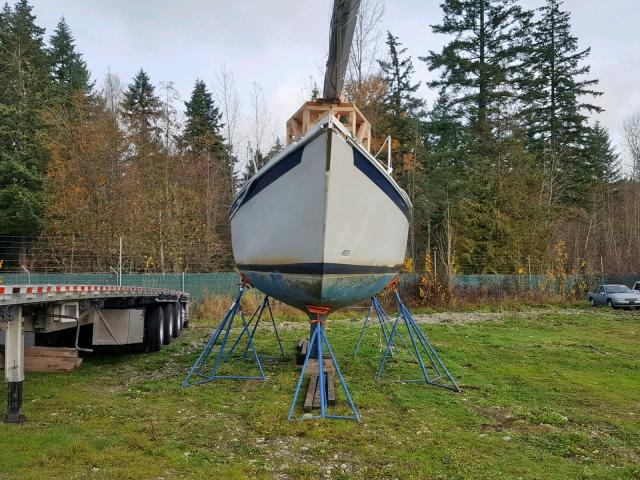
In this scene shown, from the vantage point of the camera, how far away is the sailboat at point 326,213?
18.0 feet

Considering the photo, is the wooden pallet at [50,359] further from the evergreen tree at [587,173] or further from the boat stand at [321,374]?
the evergreen tree at [587,173]

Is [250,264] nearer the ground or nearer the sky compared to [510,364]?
nearer the sky

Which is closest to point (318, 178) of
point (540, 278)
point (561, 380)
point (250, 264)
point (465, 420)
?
point (250, 264)

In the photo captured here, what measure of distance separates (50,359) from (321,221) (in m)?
3.95

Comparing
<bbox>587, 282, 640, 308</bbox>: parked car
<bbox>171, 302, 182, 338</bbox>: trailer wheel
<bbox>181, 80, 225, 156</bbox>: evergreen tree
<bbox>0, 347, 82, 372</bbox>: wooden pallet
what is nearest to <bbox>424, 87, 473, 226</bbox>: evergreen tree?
<bbox>587, 282, 640, 308</bbox>: parked car

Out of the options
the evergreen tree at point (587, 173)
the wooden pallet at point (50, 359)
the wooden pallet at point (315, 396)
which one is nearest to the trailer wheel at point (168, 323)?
the wooden pallet at point (50, 359)

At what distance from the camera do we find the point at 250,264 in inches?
280

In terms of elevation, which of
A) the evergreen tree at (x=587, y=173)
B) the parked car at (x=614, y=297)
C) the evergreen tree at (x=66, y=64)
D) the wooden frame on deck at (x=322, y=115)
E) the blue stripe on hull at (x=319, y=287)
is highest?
the evergreen tree at (x=66, y=64)

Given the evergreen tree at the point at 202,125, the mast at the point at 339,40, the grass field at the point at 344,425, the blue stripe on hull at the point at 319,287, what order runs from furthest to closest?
the evergreen tree at the point at 202,125, the blue stripe on hull at the point at 319,287, the mast at the point at 339,40, the grass field at the point at 344,425

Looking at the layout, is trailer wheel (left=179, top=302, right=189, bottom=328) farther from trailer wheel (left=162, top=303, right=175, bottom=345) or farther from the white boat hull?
the white boat hull

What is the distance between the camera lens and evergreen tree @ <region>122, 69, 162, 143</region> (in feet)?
102

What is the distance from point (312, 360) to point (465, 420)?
119 inches

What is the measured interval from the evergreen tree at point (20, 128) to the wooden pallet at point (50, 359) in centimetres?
2266

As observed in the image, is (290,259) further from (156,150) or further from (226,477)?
(156,150)
